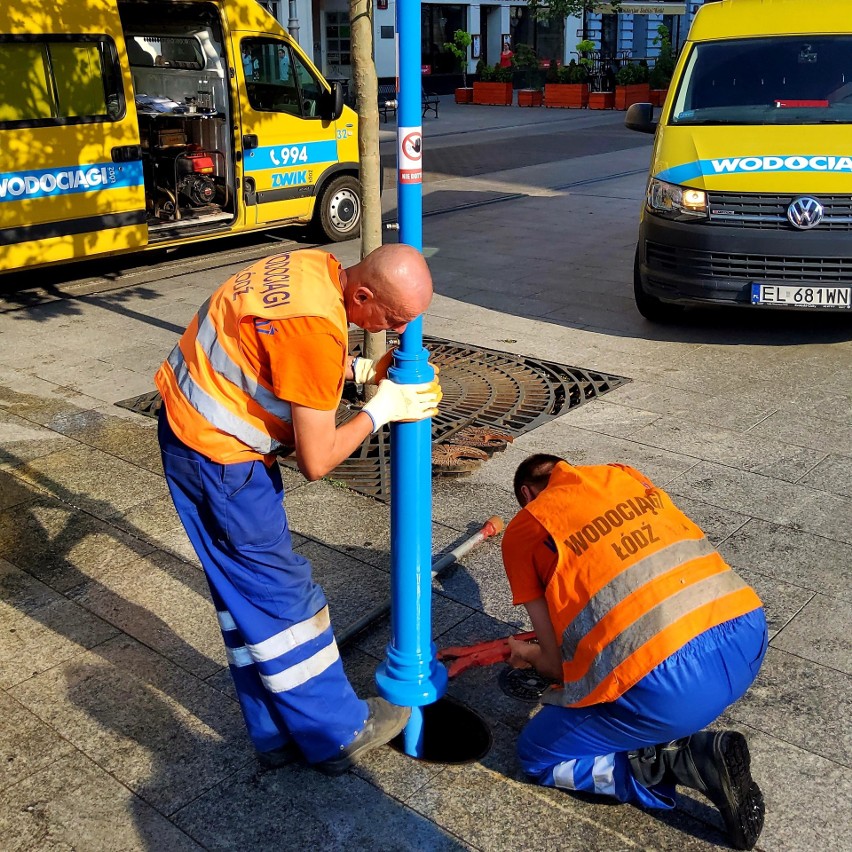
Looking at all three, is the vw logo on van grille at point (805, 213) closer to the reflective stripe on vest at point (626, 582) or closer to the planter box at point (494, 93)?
the reflective stripe on vest at point (626, 582)

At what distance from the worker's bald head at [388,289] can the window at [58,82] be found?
259 inches

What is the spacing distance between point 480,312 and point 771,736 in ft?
17.2

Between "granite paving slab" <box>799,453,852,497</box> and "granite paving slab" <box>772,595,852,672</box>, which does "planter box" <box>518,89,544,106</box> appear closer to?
"granite paving slab" <box>799,453,852,497</box>

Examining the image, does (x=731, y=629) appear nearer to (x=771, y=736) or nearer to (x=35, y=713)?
(x=771, y=736)

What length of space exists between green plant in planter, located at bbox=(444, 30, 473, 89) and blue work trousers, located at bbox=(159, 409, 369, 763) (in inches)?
1301

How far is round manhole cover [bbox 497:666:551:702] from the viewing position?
3.46m

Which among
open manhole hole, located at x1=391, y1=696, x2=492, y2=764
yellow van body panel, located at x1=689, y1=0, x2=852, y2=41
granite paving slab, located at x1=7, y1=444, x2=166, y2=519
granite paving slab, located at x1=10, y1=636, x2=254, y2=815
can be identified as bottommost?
open manhole hole, located at x1=391, y1=696, x2=492, y2=764

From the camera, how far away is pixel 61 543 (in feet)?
14.8

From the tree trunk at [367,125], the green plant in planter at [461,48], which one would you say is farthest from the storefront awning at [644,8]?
the tree trunk at [367,125]

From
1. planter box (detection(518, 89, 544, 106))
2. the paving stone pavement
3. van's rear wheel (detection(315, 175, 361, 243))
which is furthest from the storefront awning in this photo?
the paving stone pavement

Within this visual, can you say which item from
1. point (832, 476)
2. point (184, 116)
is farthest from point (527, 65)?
point (832, 476)

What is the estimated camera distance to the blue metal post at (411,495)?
114 inches

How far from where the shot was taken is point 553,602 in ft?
9.15

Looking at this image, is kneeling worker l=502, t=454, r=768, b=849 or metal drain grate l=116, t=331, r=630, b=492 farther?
metal drain grate l=116, t=331, r=630, b=492
